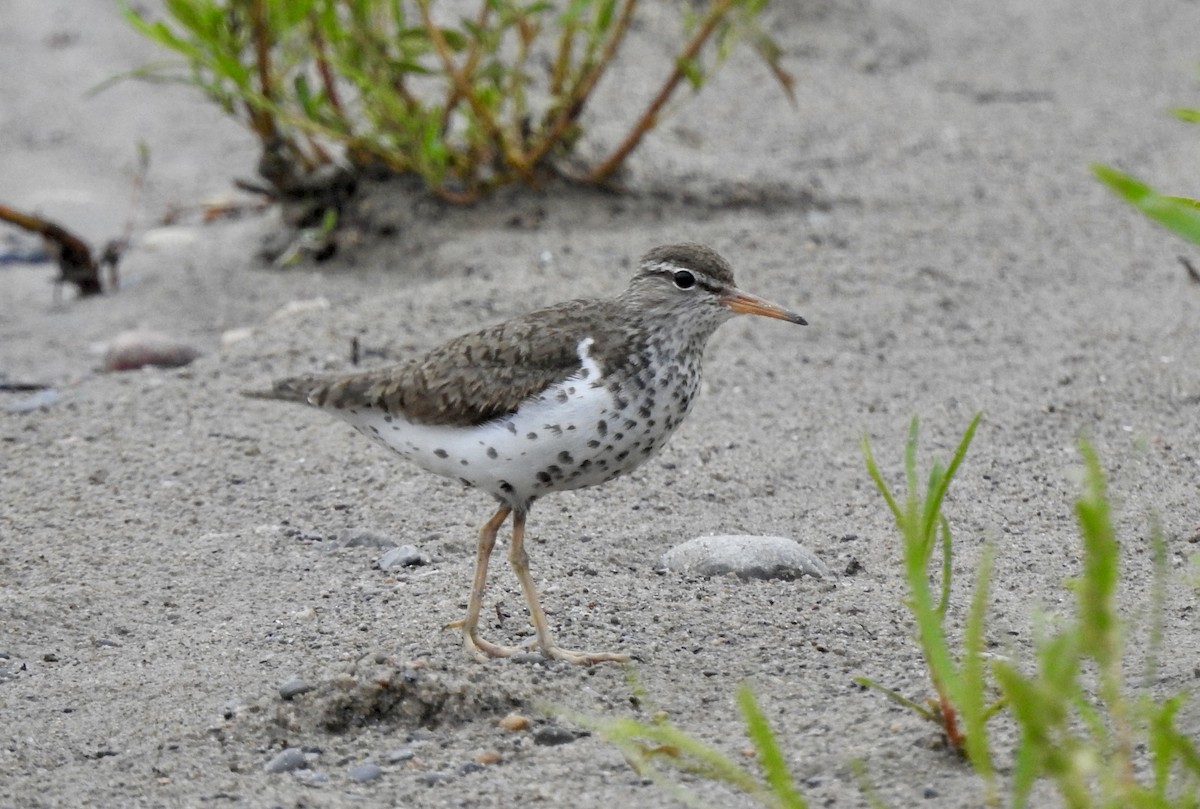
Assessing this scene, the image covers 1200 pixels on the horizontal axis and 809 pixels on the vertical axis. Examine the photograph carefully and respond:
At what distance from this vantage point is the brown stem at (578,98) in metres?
7.81

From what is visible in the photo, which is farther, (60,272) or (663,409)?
(60,272)

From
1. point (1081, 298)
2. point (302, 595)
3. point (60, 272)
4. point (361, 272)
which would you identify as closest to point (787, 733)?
point (302, 595)

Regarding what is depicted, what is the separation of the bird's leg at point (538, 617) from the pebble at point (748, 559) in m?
0.56

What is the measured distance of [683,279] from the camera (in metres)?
5.09

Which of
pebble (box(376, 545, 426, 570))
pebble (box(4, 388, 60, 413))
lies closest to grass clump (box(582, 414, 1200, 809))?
pebble (box(376, 545, 426, 570))

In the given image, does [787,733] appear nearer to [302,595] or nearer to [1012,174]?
[302,595]

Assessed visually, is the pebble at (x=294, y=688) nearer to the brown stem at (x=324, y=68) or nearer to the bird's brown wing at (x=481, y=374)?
the bird's brown wing at (x=481, y=374)

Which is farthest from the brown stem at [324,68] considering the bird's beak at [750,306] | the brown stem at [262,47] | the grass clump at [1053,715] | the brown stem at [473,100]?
the grass clump at [1053,715]

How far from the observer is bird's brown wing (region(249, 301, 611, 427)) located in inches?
185

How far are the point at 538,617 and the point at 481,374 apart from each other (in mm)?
756

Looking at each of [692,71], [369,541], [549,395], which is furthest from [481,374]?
[692,71]

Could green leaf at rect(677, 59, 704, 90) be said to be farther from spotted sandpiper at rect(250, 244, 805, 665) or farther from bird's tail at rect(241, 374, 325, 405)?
bird's tail at rect(241, 374, 325, 405)

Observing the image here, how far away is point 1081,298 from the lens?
24.7 ft

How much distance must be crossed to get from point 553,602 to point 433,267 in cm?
343
